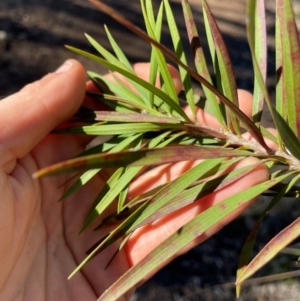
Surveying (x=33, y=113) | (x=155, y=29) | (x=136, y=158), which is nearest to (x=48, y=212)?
(x=33, y=113)

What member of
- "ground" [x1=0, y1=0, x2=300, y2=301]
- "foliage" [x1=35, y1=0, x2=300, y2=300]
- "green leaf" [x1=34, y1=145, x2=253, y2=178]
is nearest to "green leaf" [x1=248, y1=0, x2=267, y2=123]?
"foliage" [x1=35, y1=0, x2=300, y2=300]

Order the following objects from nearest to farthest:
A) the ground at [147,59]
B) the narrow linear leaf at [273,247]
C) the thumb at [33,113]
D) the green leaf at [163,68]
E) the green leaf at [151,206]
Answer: the narrow linear leaf at [273,247] → the green leaf at [151,206] → the green leaf at [163,68] → the thumb at [33,113] → the ground at [147,59]

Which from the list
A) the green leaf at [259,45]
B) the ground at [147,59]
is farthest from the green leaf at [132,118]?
the ground at [147,59]

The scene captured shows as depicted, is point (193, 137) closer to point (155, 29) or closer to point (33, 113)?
point (155, 29)

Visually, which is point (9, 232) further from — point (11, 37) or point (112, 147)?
point (11, 37)

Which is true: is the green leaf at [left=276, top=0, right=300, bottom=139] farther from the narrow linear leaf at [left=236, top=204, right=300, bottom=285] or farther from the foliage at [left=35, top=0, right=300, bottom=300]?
the narrow linear leaf at [left=236, top=204, right=300, bottom=285]

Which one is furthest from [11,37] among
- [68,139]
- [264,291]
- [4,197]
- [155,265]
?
[155,265]

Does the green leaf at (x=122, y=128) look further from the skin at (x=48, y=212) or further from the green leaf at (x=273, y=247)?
the green leaf at (x=273, y=247)
